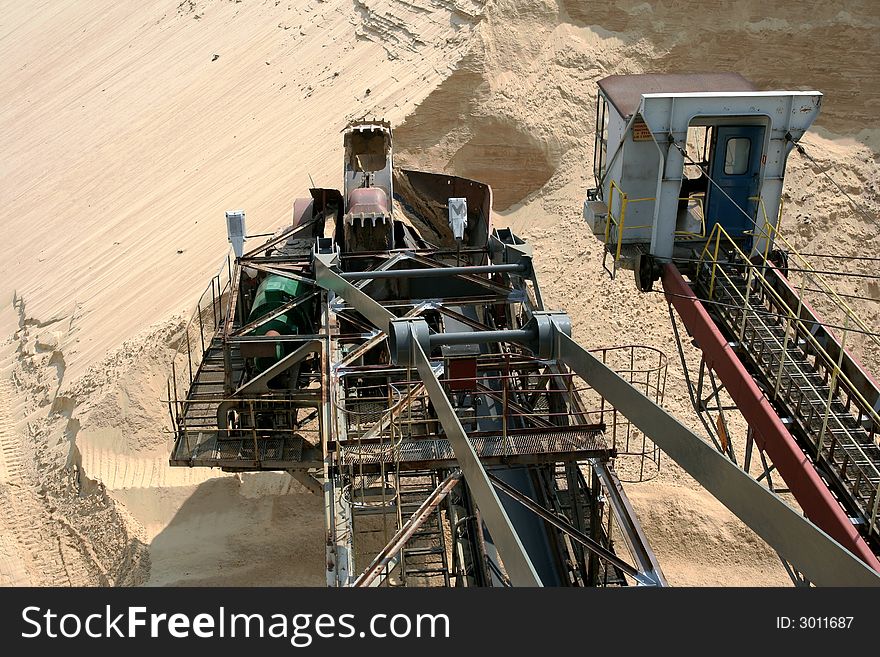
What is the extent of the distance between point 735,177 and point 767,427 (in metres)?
4.63

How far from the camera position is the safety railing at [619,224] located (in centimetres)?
1502

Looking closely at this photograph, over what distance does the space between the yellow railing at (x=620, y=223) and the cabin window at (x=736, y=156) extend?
2.32 ft

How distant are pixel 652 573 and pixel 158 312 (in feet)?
45.1

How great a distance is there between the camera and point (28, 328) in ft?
74.2

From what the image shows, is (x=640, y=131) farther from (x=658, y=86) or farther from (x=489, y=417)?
(x=489, y=417)

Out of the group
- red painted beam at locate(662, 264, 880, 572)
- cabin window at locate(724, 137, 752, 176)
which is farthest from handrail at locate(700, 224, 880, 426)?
cabin window at locate(724, 137, 752, 176)

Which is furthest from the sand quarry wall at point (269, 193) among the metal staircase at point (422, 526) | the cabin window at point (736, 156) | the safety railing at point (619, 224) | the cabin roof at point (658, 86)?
the cabin window at point (736, 156)

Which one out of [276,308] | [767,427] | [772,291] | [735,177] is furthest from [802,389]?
[276,308]

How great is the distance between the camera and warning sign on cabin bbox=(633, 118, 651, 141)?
14.8 metres

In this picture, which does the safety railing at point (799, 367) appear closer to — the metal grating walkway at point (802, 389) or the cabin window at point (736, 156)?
the metal grating walkway at point (802, 389)

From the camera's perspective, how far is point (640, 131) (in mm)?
14961

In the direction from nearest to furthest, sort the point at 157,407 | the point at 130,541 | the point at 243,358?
the point at 243,358, the point at 130,541, the point at 157,407
